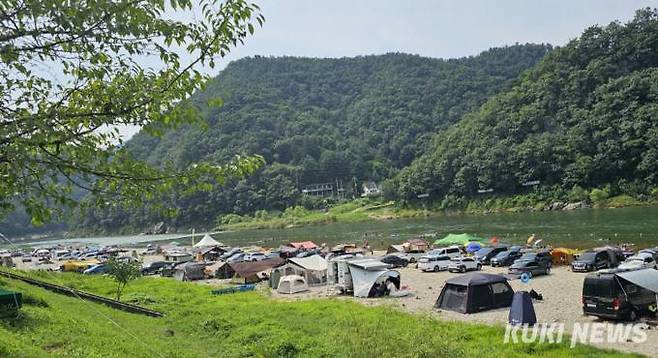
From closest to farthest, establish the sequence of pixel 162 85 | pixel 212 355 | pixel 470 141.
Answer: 1. pixel 162 85
2. pixel 212 355
3. pixel 470 141

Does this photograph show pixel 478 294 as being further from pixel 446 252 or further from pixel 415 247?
pixel 415 247

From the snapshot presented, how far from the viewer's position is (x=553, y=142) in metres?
105

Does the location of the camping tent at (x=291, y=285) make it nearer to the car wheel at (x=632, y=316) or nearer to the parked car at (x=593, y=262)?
the parked car at (x=593, y=262)

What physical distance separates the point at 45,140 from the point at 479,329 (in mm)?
15153

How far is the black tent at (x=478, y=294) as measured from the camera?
21555 millimetres

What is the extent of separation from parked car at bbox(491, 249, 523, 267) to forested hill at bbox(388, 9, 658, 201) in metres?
58.2

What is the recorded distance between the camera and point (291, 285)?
107 ft

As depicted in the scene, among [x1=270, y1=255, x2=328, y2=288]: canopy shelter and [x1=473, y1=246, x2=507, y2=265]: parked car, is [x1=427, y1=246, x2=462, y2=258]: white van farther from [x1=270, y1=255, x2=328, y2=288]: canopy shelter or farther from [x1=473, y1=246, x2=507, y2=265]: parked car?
[x1=270, y1=255, x2=328, y2=288]: canopy shelter

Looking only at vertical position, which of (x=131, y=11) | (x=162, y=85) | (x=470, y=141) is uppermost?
(x=470, y=141)

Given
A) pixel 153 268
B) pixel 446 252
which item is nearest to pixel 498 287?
pixel 446 252

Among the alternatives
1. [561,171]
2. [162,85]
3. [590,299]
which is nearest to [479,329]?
[590,299]

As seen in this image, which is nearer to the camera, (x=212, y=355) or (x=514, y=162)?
(x=212, y=355)

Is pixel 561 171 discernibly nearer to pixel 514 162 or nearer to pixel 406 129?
pixel 514 162

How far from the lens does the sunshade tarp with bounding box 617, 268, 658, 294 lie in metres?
16.5
